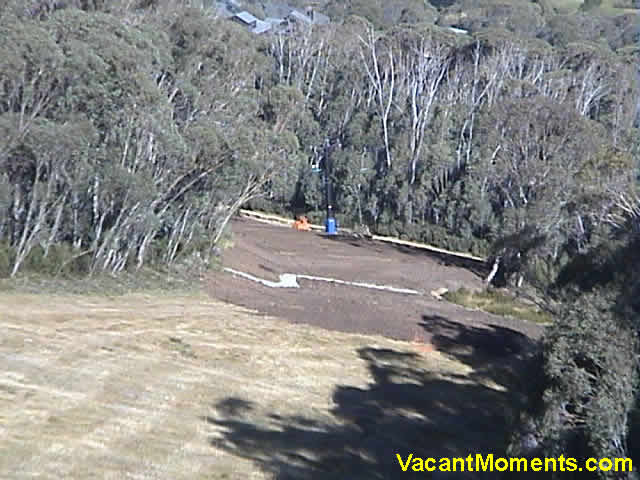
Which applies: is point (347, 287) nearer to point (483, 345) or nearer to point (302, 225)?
point (483, 345)

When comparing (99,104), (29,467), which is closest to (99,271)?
(99,104)

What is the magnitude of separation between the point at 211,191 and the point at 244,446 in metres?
15.9

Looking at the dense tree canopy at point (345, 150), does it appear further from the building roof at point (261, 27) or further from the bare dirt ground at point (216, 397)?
the building roof at point (261, 27)

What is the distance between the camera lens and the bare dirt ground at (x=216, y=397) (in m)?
13.1

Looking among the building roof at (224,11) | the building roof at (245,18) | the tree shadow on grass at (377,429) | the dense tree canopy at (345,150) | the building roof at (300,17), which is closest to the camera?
the tree shadow on grass at (377,429)

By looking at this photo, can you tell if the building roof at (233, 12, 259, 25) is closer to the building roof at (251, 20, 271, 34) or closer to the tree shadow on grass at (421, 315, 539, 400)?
the building roof at (251, 20, 271, 34)

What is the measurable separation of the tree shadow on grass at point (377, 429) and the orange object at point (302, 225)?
29.4 meters

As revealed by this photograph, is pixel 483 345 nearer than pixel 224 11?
Yes

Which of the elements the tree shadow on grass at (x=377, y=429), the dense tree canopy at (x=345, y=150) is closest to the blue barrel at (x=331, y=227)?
the dense tree canopy at (x=345, y=150)

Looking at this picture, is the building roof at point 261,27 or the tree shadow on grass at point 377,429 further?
the building roof at point 261,27

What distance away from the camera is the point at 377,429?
1570 centimetres

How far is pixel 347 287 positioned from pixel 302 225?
733 inches

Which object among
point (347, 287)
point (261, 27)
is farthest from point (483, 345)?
point (261, 27)

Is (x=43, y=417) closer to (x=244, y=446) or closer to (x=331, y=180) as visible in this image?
(x=244, y=446)
